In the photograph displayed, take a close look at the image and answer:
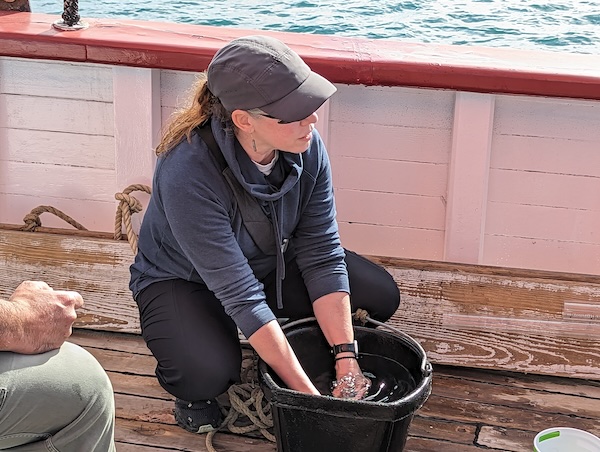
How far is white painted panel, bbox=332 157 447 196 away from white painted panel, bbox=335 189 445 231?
21mm

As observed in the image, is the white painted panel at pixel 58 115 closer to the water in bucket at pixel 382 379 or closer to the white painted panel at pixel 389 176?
the white painted panel at pixel 389 176

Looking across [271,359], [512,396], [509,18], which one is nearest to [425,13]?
[509,18]

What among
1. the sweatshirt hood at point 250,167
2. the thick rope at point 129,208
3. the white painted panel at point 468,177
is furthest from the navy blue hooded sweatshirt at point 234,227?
the white painted panel at point 468,177

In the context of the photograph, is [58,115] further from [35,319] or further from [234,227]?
[35,319]

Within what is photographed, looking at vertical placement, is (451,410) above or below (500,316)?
below

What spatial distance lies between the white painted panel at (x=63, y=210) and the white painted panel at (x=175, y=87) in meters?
0.41

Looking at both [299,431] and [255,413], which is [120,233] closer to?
[255,413]

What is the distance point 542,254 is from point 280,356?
116 centimetres

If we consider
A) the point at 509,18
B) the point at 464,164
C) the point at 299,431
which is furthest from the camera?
the point at 509,18

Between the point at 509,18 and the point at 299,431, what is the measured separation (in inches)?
193

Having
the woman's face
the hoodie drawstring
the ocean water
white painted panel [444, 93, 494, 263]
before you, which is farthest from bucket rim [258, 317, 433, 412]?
the ocean water

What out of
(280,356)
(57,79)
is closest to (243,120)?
(280,356)

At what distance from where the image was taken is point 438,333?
2682mm

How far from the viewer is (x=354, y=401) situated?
74.0 inches
